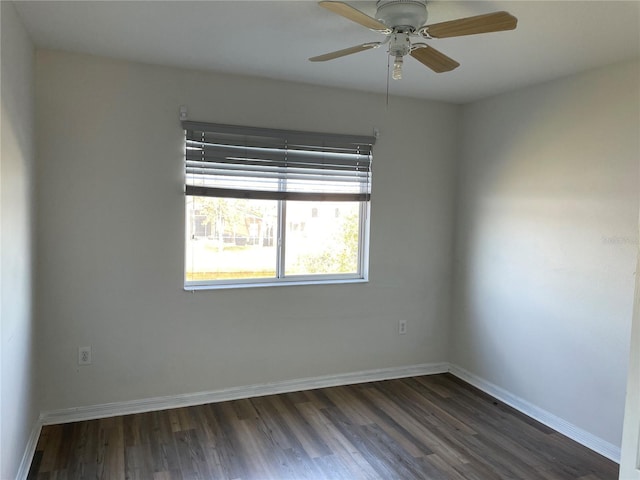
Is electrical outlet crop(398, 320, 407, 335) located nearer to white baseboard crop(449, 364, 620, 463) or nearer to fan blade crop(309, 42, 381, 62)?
white baseboard crop(449, 364, 620, 463)

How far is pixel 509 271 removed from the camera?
3.48 meters

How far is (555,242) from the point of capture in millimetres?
3096

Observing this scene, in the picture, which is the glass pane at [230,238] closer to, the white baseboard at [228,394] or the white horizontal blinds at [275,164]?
the white horizontal blinds at [275,164]

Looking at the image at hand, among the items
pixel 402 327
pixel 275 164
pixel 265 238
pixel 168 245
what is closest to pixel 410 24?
pixel 275 164

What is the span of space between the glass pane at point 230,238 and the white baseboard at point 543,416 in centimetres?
186

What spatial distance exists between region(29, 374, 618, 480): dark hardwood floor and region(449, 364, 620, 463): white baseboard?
6 cm

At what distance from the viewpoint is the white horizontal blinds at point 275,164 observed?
3.17 meters

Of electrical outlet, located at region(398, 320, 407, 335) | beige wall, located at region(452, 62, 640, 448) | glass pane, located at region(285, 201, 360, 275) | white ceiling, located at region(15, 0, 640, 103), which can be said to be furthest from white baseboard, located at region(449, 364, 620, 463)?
white ceiling, located at region(15, 0, 640, 103)

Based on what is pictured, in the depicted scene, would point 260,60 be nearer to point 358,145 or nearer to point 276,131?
point 276,131

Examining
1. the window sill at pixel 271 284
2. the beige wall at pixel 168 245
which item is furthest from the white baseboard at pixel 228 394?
the window sill at pixel 271 284

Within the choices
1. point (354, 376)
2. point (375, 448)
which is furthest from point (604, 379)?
point (354, 376)

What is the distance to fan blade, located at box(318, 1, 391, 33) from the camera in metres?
1.67

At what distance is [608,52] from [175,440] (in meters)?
3.32

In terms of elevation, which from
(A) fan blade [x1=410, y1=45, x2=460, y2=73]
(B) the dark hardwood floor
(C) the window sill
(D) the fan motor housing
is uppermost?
(D) the fan motor housing
